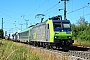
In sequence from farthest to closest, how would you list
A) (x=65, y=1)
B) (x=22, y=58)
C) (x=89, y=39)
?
(x=89, y=39)
(x=65, y=1)
(x=22, y=58)

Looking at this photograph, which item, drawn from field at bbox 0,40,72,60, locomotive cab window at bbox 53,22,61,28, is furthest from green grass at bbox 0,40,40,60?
locomotive cab window at bbox 53,22,61,28

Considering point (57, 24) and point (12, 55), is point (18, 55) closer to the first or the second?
point (12, 55)

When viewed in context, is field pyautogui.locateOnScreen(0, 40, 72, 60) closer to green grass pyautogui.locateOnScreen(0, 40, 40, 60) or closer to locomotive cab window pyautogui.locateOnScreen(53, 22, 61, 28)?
green grass pyautogui.locateOnScreen(0, 40, 40, 60)

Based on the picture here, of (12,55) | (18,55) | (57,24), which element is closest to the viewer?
(12,55)

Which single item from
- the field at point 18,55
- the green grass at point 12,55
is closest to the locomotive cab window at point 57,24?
the field at point 18,55

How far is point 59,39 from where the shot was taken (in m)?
23.7

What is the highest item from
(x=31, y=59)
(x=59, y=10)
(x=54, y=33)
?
(x=59, y=10)

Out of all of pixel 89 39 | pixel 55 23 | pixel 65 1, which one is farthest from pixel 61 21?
pixel 89 39

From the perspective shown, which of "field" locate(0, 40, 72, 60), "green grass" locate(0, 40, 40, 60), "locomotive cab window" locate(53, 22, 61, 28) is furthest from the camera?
"locomotive cab window" locate(53, 22, 61, 28)

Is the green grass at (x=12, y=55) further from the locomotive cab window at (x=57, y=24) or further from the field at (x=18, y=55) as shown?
the locomotive cab window at (x=57, y=24)

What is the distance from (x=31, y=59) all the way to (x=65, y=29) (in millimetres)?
16457

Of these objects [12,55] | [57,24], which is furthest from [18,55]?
[57,24]

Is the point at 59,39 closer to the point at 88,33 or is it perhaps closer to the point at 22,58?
the point at 22,58

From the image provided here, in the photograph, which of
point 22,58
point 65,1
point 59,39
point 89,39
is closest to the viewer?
point 22,58
